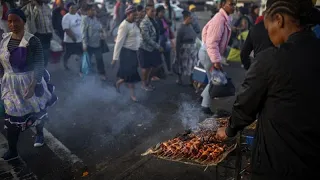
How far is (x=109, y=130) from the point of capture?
5.98 metres

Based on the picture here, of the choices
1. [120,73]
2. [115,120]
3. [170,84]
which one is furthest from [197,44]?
[115,120]

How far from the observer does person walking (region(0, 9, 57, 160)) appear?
14.4ft

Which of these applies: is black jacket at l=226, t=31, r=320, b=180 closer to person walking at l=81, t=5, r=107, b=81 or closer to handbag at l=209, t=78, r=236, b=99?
handbag at l=209, t=78, r=236, b=99

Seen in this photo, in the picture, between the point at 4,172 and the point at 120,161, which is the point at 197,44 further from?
the point at 4,172

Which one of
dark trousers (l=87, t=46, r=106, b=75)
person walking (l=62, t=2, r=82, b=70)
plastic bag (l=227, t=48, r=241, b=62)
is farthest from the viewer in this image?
plastic bag (l=227, t=48, r=241, b=62)

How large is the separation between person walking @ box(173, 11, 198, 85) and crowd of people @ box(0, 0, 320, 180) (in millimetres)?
28

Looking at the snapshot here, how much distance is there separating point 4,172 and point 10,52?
70.4 inches

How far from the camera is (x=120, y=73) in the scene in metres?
7.59

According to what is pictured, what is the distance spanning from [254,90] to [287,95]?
206mm

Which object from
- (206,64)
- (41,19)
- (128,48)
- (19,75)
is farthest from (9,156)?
(41,19)

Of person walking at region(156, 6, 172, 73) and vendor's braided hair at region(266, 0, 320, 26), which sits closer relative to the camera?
vendor's braided hair at region(266, 0, 320, 26)

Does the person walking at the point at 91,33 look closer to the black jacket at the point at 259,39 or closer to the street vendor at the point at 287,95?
the black jacket at the point at 259,39

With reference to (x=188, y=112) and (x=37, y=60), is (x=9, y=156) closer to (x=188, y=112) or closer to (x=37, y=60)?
(x=37, y=60)

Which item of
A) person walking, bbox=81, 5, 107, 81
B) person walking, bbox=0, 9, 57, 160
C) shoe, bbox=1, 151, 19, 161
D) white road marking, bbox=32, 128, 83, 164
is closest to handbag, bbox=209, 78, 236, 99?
white road marking, bbox=32, 128, 83, 164
